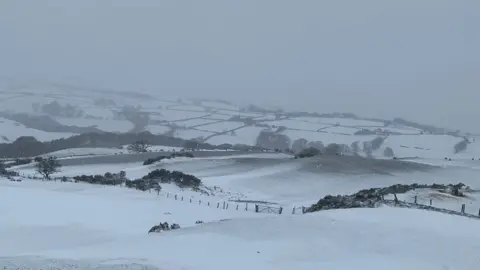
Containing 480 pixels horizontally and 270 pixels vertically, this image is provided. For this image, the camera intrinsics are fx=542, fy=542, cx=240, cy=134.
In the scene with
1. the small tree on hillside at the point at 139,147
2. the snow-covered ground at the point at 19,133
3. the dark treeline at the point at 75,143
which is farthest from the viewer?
the snow-covered ground at the point at 19,133

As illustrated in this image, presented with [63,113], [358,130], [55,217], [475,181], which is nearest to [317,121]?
[358,130]

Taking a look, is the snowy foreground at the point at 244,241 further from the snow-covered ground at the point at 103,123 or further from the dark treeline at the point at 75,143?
the snow-covered ground at the point at 103,123

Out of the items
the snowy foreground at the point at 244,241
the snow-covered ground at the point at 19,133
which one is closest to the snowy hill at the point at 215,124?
the snow-covered ground at the point at 19,133

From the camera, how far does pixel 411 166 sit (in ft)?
195

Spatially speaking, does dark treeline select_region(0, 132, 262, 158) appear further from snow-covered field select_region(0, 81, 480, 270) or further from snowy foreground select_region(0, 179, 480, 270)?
snowy foreground select_region(0, 179, 480, 270)

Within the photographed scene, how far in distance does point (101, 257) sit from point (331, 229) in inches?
341

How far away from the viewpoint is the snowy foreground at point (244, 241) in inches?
689

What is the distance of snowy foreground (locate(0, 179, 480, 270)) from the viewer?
689 inches

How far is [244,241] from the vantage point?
2030 centimetres

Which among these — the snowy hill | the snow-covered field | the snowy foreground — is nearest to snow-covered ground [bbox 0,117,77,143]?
the snowy hill

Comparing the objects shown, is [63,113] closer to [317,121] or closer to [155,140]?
[155,140]

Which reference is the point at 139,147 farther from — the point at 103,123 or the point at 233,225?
the point at 233,225

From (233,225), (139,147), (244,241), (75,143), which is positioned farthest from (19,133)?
(244,241)

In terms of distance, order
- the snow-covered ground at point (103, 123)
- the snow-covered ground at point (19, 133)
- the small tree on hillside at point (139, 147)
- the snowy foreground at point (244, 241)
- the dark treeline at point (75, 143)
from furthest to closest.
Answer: the snow-covered ground at point (103, 123), the snow-covered ground at point (19, 133), the dark treeline at point (75, 143), the small tree on hillside at point (139, 147), the snowy foreground at point (244, 241)
